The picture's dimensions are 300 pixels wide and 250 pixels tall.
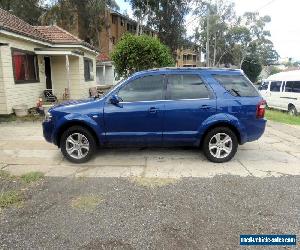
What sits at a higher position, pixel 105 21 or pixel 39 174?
pixel 105 21

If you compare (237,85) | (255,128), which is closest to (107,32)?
(237,85)

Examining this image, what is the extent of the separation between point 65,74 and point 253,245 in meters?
14.9

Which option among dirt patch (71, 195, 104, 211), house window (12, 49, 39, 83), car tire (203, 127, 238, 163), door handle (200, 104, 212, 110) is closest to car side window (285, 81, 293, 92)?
car tire (203, 127, 238, 163)

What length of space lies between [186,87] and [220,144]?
1323 millimetres

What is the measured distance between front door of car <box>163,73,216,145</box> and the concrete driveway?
576 mm

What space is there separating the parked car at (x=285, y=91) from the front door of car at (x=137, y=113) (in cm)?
1157

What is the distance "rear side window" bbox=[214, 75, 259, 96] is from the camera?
20.2 ft

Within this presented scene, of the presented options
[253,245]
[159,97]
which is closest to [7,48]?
[159,97]

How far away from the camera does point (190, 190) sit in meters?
4.82

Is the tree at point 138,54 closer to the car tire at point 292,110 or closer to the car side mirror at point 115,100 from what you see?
the car tire at point 292,110

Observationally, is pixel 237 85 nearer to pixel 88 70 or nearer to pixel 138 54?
pixel 138 54

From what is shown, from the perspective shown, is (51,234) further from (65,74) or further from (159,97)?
(65,74)

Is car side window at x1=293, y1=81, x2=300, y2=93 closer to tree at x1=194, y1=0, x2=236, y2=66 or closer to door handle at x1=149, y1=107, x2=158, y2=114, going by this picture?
door handle at x1=149, y1=107, x2=158, y2=114

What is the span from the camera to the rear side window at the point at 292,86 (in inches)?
598
